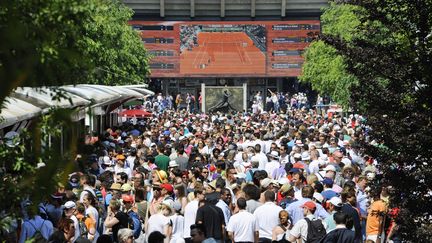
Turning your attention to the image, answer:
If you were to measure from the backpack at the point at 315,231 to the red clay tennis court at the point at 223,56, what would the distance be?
225 ft

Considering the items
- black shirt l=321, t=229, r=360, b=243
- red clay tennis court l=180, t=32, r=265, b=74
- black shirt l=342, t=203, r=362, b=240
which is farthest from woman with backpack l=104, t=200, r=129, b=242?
red clay tennis court l=180, t=32, r=265, b=74

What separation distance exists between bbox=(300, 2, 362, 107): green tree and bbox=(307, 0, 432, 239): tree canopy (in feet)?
111

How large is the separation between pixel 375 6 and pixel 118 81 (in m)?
37.3

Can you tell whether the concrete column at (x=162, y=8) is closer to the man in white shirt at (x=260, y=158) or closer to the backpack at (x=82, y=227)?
the man in white shirt at (x=260, y=158)

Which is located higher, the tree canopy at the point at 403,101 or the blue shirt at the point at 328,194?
the tree canopy at the point at 403,101

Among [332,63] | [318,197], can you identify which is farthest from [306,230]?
[332,63]

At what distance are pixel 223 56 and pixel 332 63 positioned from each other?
91.6 ft

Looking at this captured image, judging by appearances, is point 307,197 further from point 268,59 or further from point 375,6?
point 268,59

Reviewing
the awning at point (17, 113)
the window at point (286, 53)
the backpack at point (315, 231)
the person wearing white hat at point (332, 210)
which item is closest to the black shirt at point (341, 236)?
the backpack at point (315, 231)

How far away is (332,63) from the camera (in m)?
53.8

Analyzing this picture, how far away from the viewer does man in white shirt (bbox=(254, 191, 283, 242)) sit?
41.2 ft

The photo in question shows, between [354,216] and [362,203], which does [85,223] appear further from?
[362,203]

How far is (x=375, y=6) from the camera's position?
12266mm

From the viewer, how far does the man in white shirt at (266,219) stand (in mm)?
12555
